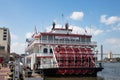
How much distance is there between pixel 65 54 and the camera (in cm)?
4031

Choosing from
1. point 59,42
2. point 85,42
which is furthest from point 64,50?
point 85,42

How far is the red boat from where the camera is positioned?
125 ft

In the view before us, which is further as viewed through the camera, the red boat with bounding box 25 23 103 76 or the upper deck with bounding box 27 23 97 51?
the upper deck with bounding box 27 23 97 51

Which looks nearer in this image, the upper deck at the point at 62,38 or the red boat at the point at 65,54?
the red boat at the point at 65,54

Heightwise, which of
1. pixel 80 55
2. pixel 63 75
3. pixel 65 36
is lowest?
pixel 63 75

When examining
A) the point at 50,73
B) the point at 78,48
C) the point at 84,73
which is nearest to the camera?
the point at 50,73

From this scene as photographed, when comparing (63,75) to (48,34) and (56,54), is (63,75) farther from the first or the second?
(48,34)

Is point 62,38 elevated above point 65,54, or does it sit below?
above

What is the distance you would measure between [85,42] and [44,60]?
790 centimetres

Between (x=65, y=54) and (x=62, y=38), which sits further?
(x=62, y=38)

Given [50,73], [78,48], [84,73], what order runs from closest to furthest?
[50,73] → [84,73] → [78,48]

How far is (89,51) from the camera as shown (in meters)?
41.6

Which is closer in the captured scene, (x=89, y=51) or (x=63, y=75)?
(x=63, y=75)

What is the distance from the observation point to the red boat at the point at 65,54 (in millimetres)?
38125
